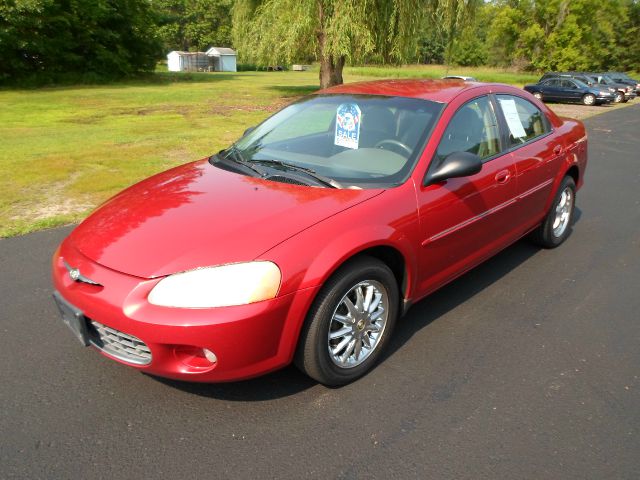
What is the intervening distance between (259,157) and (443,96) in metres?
1.36

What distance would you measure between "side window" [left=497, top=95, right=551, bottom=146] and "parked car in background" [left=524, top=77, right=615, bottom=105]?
2284 centimetres

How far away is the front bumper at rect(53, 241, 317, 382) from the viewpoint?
2.23 metres

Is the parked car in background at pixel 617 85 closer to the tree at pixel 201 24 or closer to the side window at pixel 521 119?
the side window at pixel 521 119

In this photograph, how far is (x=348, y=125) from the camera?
3.50 metres

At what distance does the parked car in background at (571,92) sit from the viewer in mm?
25250

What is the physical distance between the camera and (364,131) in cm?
341

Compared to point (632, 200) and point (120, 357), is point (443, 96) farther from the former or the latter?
point (632, 200)

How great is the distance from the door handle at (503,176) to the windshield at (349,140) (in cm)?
69

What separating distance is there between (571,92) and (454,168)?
2649 cm

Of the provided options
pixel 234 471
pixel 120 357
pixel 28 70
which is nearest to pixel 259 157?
pixel 120 357

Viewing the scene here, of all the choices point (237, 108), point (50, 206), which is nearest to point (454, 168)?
point (50, 206)

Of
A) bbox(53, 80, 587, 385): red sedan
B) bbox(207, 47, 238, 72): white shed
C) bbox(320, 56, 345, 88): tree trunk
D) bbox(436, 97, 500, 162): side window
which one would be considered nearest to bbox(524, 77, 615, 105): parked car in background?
bbox(320, 56, 345, 88): tree trunk

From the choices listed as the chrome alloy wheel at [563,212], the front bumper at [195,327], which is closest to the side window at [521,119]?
the chrome alloy wheel at [563,212]

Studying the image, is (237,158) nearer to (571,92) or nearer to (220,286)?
(220,286)
